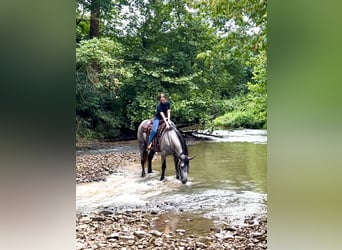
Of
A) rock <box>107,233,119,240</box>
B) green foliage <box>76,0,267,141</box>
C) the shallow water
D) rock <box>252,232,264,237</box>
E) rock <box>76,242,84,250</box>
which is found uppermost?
green foliage <box>76,0,267,141</box>

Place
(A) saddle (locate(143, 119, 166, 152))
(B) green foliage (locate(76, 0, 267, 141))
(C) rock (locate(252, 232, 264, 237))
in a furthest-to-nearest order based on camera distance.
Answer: (A) saddle (locate(143, 119, 166, 152)), (B) green foliage (locate(76, 0, 267, 141)), (C) rock (locate(252, 232, 264, 237))

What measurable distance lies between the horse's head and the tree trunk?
81 cm

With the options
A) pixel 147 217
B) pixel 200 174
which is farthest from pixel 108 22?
pixel 147 217

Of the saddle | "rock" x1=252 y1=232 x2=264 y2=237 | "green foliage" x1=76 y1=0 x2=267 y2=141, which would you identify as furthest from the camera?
the saddle

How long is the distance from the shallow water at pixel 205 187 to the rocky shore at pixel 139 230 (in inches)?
1.5

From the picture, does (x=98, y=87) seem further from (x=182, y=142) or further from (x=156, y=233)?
(x=156, y=233)

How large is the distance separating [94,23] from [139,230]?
44.2 inches

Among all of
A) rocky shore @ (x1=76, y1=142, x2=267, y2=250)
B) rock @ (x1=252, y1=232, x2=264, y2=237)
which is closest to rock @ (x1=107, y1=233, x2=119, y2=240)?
rocky shore @ (x1=76, y1=142, x2=267, y2=250)

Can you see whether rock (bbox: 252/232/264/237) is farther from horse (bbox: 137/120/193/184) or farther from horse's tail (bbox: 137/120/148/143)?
horse's tail (bbox: 137/120/148/143)

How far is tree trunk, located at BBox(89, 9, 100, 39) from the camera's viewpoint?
1.63 m

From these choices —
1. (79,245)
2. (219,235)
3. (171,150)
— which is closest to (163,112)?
(171,150)

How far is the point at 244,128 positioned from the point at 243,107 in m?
0.11
